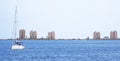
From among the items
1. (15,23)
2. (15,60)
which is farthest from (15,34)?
(15,60)

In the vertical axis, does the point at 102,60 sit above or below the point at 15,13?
below

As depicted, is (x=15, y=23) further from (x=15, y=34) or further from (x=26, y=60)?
(x=26, y=60)

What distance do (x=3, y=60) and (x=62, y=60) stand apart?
36.2 feet

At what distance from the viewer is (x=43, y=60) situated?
82.3m

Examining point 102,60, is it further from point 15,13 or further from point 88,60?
point 15,13

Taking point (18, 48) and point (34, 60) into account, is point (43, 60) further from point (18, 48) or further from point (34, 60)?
point (18, 48)

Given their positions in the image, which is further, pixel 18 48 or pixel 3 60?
pixel 18 48

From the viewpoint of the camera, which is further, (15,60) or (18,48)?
(18,48)

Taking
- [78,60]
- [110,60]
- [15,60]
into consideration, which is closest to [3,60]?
[15,60]

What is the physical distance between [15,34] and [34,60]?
42.7 meters

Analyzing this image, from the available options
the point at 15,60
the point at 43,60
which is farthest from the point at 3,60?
the point at 43,60

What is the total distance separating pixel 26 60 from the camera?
82438 millimetres

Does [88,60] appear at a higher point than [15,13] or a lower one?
lower

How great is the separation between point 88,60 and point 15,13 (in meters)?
48.4
